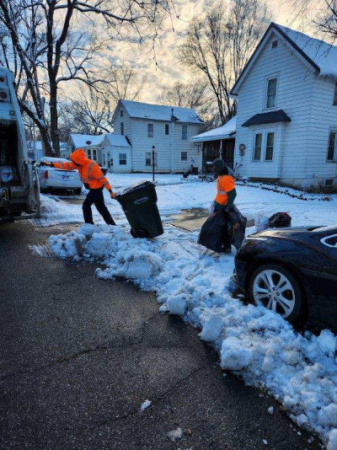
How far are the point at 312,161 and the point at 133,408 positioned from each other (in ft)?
50.7

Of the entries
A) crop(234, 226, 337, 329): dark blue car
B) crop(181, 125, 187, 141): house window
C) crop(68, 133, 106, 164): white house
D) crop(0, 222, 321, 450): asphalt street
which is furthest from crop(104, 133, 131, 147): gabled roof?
crop(234, 226, 337, 329): dark blue car

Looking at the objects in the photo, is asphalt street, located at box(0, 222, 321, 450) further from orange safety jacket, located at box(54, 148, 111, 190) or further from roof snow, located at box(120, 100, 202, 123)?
roof snow, located at box(120, 100, 202, 123)

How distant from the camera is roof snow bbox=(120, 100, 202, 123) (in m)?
30.2

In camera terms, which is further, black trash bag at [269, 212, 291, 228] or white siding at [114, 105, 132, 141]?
white siding at [114, 105, 132, 141]

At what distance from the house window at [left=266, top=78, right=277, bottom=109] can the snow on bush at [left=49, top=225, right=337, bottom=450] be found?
14.2m

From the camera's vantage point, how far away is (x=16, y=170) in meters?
6.86

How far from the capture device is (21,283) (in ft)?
12.8

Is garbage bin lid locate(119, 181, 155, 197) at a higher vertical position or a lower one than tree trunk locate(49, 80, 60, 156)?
lower

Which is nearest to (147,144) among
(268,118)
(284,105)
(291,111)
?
(268,118)

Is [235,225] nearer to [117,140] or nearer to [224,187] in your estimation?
[224,187]

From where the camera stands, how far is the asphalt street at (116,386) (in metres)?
1.75

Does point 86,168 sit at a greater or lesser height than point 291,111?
lesser

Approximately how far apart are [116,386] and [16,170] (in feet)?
20.4

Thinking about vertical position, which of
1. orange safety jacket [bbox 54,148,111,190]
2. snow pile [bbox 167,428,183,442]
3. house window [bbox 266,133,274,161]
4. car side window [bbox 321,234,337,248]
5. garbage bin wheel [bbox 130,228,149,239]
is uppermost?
house window [bbox 266,133,274,161]
